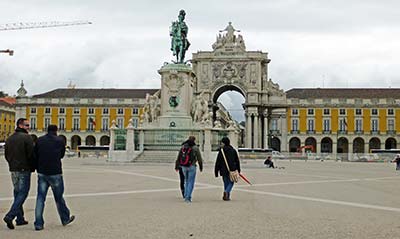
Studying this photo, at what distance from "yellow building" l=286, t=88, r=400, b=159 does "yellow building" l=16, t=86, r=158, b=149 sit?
28787 millimetres

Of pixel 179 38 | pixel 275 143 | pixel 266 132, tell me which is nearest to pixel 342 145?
pixel 275 143

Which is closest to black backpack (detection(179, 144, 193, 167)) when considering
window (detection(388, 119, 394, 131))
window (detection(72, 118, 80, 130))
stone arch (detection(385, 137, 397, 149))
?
window (detection(72, 118, 80, 130))

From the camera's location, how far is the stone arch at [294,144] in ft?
359

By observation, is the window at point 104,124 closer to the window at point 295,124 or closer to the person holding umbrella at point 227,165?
the window at point 295,124

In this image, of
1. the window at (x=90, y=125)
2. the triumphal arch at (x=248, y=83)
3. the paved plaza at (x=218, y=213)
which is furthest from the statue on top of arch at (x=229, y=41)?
the paved plaza at (x=218, y=213)

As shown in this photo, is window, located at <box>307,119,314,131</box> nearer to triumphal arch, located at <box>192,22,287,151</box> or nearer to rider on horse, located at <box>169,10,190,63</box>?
triumphal arch, located at <box>192,22,287,151</box>

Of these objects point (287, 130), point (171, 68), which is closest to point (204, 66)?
point (287, 130)

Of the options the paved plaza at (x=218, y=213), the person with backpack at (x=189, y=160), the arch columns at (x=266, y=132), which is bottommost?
the paved plaza at (x=218, y=213)

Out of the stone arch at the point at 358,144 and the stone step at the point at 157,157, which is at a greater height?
the stone arch at the point at 358,144

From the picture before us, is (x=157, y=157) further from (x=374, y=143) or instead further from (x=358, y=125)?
(x=374, y=143)

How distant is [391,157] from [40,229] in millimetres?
65119

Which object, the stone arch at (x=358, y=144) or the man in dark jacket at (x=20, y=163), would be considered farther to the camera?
the stone arch at (x=358, y=144)

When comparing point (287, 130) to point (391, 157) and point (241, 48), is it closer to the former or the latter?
point (241, 48)

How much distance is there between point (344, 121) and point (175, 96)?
243ft
